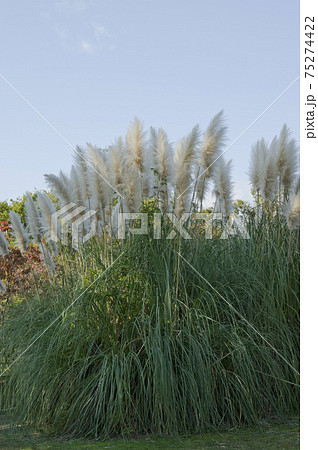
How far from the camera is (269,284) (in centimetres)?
459

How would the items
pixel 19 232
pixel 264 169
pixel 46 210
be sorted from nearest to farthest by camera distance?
pixel 46 210 < pixel 264 169 < pixel 19 232

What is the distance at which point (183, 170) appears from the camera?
4.50m

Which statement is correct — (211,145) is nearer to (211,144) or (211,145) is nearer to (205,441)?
(211,144)

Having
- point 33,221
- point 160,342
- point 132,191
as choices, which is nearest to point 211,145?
point 132,191

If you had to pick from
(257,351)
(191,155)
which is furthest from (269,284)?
(191,155)

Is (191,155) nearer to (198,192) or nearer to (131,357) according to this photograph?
(198,192)

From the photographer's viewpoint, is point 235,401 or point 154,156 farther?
point 154,156

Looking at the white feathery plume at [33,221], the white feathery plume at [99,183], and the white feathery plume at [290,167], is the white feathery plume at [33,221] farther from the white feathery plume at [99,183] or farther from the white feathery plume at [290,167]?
the white feathery plume at [290,167]

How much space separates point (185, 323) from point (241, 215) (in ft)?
5.78

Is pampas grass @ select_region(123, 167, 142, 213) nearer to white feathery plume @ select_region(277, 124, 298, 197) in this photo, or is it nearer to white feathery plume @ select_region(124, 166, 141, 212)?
white feathery plume @ select_region(124, 166, 141, 212)

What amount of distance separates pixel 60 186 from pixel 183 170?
50.6 inches

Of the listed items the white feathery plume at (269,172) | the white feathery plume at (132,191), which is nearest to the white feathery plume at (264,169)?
the white feathery plume at (269,172)

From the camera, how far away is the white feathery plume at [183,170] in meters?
4.50
